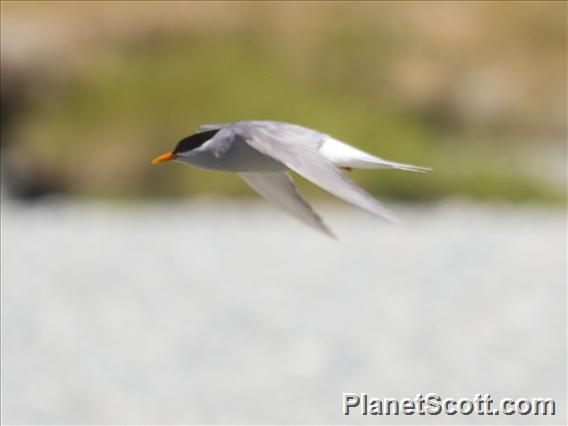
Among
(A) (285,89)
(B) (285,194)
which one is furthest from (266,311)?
(B) (285,194)

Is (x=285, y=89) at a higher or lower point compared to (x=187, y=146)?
lower

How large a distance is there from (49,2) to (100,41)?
0.77m

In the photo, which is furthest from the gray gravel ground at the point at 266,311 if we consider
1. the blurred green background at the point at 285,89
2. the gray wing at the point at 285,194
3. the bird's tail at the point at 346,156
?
Result: the bird's tail at the point at 346,156

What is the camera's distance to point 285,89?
911cm

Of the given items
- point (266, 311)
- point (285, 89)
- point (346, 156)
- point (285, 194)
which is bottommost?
point (266, 311)

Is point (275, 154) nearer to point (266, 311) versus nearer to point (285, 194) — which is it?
point (285, 194)

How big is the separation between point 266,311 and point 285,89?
134 inches

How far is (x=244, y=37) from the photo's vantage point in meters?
9.52

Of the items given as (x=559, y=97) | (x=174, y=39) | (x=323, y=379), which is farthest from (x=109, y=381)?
(x=559, y=97)

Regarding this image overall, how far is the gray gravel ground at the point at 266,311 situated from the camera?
480 cm

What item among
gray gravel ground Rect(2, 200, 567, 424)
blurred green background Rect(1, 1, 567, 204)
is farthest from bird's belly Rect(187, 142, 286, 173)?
blurred green background Rect(1, 1, 567, 204)

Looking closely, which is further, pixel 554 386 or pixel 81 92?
pixel 81 92

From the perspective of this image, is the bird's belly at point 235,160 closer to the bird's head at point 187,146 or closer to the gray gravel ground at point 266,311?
the bird's head at point 187,146

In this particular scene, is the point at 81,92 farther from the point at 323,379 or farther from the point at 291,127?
the point at 291,127
